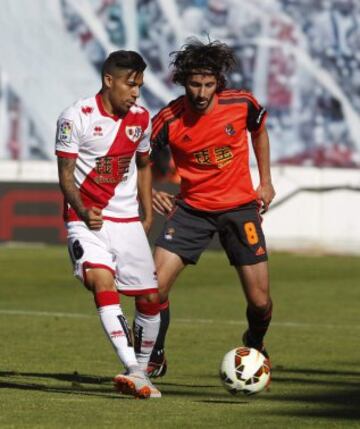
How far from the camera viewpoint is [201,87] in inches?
395

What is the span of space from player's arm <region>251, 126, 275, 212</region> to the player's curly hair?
2.15 ft

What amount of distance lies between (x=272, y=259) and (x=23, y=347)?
14.1 metres

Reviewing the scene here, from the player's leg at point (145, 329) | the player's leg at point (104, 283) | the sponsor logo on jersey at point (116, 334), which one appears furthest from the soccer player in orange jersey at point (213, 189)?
the sponsor logo on jersey at point (116, 334)

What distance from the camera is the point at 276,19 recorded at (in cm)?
3419

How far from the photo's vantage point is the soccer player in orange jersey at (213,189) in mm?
10312

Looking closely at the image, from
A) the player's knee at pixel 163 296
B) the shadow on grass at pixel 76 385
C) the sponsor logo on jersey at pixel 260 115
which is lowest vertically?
the shadow on grass at pixel 76 385

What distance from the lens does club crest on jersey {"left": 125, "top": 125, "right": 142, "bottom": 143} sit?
9.38 m

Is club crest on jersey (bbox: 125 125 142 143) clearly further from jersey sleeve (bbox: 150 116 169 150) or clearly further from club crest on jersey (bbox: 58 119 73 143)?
jersey sleeve (bbox: 150 116 169 150)

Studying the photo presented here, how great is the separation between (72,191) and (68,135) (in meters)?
0.35

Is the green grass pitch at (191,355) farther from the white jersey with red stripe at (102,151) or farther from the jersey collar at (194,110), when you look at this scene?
the jersey collar at (194,110)

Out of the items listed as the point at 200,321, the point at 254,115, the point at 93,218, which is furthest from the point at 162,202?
the point at 200,321

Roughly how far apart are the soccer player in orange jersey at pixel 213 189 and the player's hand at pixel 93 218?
1.13m

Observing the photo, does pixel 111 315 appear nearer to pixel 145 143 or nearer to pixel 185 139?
pixel 145 143

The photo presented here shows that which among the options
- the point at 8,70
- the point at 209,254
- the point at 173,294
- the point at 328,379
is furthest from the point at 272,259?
the point at 328,379
